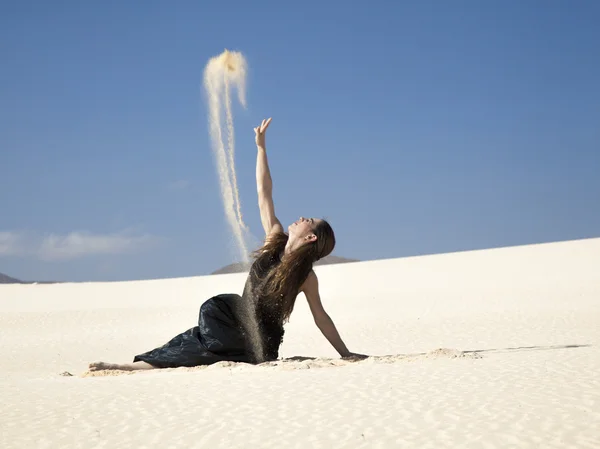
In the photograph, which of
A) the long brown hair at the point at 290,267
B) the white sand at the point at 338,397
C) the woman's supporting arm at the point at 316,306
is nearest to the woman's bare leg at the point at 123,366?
the white sand at the point at 338,397

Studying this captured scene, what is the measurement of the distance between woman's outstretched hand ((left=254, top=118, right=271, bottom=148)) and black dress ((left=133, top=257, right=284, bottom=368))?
1.31 meters

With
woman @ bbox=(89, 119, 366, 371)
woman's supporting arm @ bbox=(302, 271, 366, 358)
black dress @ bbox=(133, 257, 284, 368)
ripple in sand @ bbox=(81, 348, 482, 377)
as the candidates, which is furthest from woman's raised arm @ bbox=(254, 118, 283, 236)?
ripple in sand @ bbox=(81, 348, 482, 377)

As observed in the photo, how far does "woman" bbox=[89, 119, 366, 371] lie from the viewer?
25.4 feet

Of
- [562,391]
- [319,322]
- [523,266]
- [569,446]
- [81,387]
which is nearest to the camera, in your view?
[569,446]

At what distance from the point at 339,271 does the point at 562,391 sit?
31976mm

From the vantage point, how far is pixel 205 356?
27.6 ft

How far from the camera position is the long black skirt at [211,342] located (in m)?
8.21

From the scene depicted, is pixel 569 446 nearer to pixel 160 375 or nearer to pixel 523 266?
pixel 160 375

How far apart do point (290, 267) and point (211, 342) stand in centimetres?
139

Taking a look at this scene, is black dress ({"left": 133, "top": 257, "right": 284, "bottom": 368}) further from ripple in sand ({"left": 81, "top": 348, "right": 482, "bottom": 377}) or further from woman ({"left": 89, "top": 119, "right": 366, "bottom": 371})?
ripple in sand ({"left": 81, "top": 348, "right": 482, "bottom": 377})

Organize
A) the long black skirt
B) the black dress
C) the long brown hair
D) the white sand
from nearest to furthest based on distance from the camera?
the white sand
the long brown hair
the black dress
the long black skirt

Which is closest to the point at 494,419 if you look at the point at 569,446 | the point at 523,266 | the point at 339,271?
the point at 569,446

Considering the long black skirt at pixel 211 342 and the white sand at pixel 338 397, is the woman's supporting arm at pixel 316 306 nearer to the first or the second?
the white sand at pixel 338 397

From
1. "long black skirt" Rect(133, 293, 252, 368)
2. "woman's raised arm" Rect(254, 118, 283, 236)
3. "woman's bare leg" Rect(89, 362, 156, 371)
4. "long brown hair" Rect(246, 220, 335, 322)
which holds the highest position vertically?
"woman's raised arm" Rect(254, 118, 283, 236)
